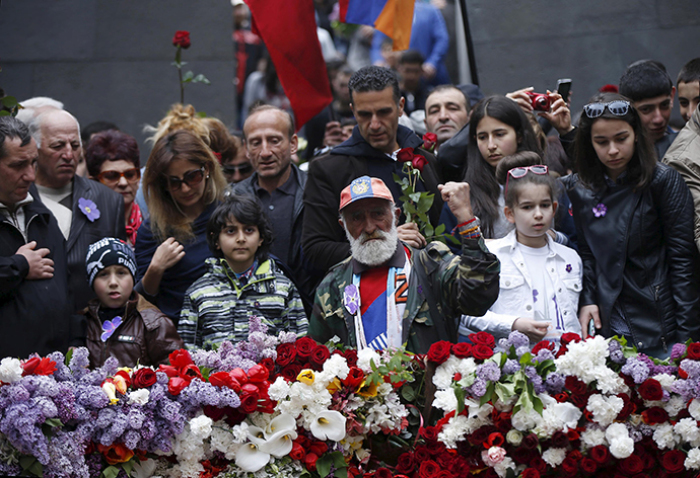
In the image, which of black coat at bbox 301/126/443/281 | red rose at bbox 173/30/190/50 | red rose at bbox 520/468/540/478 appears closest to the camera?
red rose at bbox 520/468/540/478

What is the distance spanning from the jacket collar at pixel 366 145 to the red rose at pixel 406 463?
226cm

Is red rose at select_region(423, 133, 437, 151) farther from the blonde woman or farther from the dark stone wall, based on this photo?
the dark stone wall

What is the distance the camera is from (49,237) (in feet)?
15.7

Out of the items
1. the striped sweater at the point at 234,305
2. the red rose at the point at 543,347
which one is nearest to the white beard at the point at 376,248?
the striped sweater at the point at 234,305

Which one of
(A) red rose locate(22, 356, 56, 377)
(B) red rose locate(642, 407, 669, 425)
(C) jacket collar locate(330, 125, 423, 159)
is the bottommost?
(B) red rose locate(642, 407, 669, 425)

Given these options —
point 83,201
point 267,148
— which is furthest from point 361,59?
point 83,201

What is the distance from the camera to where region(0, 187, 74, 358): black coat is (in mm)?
4410

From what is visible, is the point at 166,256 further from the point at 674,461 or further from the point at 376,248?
the point at 674,461

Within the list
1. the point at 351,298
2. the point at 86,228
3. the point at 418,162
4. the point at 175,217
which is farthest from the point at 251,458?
the point at 86,228

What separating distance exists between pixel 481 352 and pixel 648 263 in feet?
5.76

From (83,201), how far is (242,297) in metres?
1.36

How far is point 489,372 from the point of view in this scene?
3293mm

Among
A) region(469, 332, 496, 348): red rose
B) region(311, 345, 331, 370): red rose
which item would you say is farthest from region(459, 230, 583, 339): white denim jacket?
region(311, 345, 331, 370): red rose

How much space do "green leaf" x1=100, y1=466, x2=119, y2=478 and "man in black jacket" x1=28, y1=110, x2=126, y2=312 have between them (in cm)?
220
